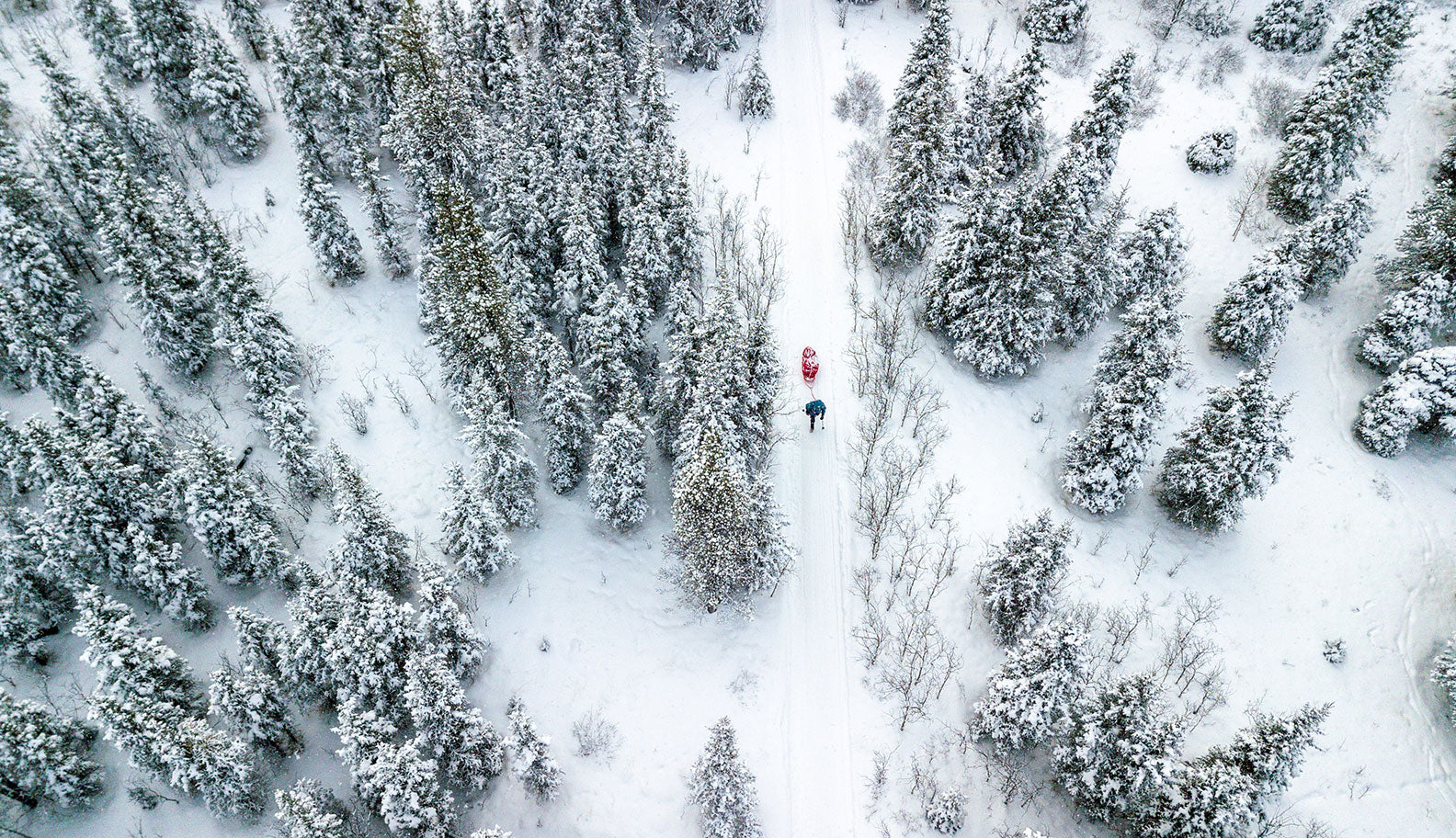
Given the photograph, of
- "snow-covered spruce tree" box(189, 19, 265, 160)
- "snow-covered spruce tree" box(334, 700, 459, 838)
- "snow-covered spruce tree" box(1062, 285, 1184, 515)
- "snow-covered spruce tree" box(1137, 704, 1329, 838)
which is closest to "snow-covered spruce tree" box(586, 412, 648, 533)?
"snow-covered spruce tree" box(334, 700, 459, 838)

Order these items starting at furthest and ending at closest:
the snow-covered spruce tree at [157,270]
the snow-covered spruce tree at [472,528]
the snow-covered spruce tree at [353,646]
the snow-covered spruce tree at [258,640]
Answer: the snow-covered spruce tree at [157,270], the snow-covered spruce tree at [472,528], the snow-covered spruce tree at [258,640], the snow-covered spruce tree at [353,646]

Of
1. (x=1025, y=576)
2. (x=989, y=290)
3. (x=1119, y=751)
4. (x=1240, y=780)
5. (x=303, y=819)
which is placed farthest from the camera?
(x=989, y=290)

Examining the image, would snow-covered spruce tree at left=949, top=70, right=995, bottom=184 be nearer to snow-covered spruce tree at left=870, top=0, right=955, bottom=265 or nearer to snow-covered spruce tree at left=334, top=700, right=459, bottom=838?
snow-covered spruce tree at left=870, top=0, right=955, bottom=265

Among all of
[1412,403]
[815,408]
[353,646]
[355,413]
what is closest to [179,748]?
[353,646]

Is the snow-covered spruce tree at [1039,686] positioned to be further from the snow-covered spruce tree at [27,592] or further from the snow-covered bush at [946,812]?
the snow-covered spruce tree at [27,592]

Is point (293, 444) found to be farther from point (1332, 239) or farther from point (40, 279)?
point (1332, 239)

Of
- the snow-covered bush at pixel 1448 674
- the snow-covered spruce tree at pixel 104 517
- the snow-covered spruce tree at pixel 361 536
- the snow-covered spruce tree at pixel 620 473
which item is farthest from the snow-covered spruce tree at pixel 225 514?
the snow-covered bush at pixel 1448 674
